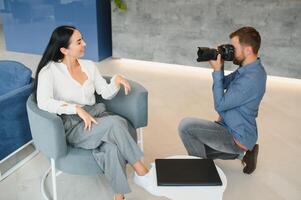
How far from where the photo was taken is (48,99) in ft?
6.31

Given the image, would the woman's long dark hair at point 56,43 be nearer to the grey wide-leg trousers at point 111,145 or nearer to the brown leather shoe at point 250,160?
the grey wide-leg trousers at point 111,145

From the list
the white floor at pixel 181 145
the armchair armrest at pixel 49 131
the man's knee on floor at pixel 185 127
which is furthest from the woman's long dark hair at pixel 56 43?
the man's knee on floor at pixel 185 127

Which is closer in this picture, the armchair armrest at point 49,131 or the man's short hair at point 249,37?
the armchair armrest at point 49,131

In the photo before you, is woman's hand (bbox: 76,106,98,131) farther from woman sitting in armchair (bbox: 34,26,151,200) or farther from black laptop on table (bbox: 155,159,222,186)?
black laptop on table (bbox: 155,159,222,186)

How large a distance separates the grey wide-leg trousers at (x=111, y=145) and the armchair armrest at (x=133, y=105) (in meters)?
0.25

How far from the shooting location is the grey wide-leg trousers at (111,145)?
190cm

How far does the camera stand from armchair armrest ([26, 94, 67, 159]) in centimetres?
182

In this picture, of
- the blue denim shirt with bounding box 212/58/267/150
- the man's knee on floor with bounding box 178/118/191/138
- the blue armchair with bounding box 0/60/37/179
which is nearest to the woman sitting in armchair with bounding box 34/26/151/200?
the blue armchair with bounding box 0/60/37/179

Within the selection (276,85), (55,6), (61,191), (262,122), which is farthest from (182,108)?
(55,6)

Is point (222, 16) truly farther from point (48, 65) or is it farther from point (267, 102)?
point (48, 65)

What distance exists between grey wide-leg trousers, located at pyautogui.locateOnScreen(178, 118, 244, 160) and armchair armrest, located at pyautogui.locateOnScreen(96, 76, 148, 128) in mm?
277

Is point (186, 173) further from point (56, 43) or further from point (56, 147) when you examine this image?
point (56, 43)

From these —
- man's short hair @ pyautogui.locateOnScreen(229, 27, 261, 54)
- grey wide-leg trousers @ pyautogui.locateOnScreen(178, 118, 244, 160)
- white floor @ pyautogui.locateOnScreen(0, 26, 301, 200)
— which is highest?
man's short hair @ pyautogui.locateOnScreen(229, 27, 261, 54)

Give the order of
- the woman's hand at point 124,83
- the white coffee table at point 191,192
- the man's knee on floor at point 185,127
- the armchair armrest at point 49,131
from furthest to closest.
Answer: the man's knee on floor at point 185,127, the woman's hand at point 124,83, the armchair armrest at point 49,131, the white coffee table at point 191,192
